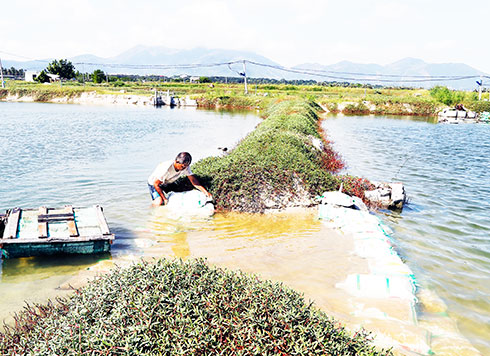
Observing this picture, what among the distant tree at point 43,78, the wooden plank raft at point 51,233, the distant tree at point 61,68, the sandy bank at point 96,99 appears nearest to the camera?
the wooden plank raft at point 51,233

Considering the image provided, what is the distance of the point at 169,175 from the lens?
30.7 feet

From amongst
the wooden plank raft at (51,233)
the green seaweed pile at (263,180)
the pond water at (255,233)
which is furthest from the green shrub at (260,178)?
the wooden plank raft at (51,233)

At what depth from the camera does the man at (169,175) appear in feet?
29.6

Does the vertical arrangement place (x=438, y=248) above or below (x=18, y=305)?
below

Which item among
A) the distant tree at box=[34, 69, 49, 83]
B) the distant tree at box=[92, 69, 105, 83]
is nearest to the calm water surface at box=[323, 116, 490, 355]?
the distant tree at box=[92, 69, 105, 83]

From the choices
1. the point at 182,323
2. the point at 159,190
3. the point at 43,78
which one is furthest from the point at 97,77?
the point at 182,323

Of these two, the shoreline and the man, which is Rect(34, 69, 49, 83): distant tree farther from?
the man

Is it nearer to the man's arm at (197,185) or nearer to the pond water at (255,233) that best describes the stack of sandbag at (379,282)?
the pond water at (255,233)

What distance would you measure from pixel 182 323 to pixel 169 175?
20.6ft

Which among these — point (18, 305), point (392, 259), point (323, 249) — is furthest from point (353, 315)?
point (18, 305)

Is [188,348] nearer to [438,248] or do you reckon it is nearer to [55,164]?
[438,248]

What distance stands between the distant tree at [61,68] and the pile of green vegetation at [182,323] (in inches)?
3456

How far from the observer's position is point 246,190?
1023cm

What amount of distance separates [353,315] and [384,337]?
0.54 metres
